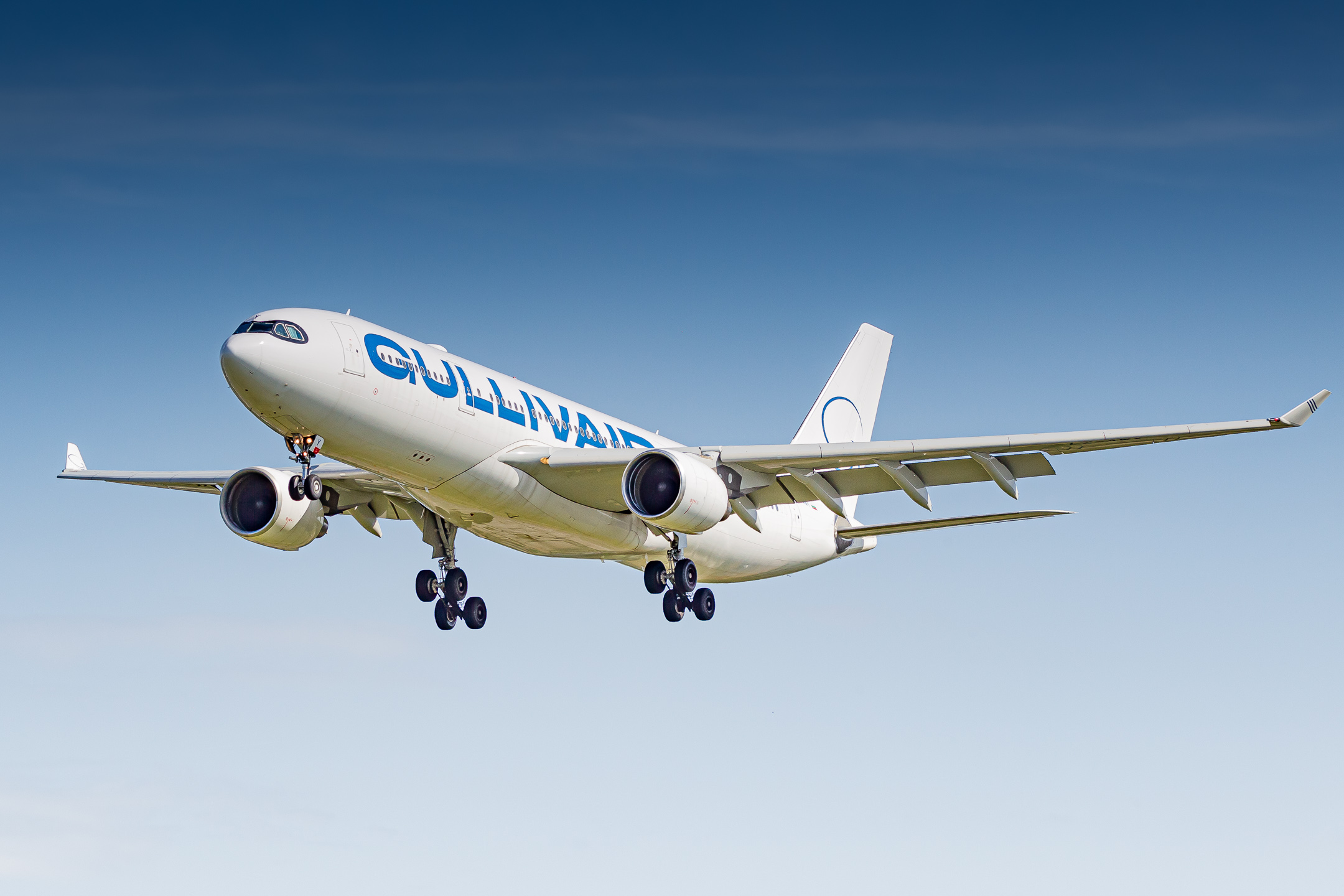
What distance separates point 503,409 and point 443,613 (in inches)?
278

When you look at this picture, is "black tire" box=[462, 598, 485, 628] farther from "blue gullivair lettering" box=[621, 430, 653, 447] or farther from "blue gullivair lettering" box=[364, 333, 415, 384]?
"blue gullivair lettering" box=[364, 333, 415, 384]

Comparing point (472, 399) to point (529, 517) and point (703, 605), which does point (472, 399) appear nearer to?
point (529, 517)

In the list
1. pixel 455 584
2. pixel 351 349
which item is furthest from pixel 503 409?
pixel 455 584

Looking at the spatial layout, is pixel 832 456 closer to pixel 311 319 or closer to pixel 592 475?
pixel 592 475

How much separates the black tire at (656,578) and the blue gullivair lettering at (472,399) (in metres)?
7.02

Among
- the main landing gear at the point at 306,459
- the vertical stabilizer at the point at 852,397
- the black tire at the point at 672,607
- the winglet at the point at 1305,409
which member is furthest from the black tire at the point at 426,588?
the winglet at the point at 1305,409

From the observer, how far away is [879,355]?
44.6 metres

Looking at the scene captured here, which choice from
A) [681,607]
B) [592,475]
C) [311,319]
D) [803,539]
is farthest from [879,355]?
[311,319]

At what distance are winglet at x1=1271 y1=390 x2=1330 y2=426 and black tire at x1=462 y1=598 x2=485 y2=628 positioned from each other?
724 inches

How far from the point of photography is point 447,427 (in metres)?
27.4

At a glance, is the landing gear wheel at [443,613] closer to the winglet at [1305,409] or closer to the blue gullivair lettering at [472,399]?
the blue gullivair lettering at [472,399]

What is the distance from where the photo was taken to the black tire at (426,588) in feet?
111

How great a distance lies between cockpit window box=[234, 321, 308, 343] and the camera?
25047 mm

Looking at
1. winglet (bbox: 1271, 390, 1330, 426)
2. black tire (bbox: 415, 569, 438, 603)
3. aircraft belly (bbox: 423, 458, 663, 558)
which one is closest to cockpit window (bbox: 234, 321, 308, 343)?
aircraft belly (bbox: 423, 458, 663, 558)
